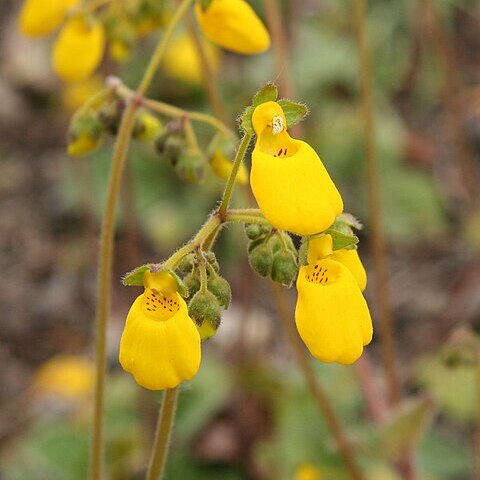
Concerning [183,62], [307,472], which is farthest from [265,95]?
[183,62]

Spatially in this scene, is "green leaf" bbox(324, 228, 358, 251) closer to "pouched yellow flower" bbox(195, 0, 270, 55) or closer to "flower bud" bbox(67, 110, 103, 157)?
"pouched yellow flower" bbox(195, 0, 270, 55)

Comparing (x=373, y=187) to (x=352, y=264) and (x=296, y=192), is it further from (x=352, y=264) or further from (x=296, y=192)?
(x=296, y=192)

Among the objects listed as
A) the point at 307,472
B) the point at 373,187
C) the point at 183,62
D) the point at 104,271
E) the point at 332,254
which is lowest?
the point at 307,472

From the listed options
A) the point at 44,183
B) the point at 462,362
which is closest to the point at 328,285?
the point at 462,362

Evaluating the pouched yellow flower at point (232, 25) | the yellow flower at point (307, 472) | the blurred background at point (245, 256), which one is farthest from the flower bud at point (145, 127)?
the yellow flower at point (307, 472)

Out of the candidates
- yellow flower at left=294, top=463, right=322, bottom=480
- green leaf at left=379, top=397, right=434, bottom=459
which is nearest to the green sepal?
green leaf at left=379, top=397, right=434, bottom=459

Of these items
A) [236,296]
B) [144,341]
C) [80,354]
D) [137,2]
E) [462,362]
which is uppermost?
[137,2]

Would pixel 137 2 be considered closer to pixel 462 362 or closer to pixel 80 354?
pixel 462 362
